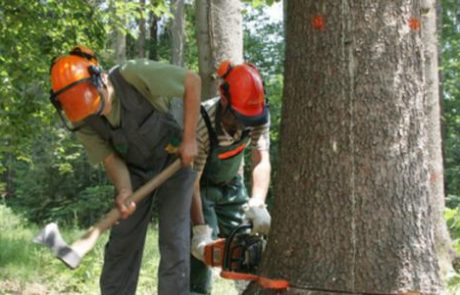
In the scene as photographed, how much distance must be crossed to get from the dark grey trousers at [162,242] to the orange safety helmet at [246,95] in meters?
0.46

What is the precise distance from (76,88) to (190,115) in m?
0.63

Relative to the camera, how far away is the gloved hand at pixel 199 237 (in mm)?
3771

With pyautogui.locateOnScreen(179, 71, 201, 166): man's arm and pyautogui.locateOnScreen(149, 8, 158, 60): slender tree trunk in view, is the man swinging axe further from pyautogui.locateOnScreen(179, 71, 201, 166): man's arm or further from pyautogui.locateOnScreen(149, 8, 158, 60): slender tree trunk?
pyautogui.locateOnScreen(149, 8, 158, 60): slender tree trunk

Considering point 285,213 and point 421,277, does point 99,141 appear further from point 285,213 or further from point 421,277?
point 421,277

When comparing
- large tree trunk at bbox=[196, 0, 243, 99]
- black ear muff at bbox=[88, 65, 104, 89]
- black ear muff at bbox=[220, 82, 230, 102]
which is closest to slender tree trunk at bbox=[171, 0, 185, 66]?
large tree trunk at bbox=[196, 0, 243, 99]

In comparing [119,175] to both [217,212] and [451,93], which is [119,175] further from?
[451,93]

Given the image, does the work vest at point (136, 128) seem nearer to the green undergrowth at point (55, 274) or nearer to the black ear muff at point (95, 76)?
the black ear muff at point (95, 76)

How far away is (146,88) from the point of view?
3.28 m

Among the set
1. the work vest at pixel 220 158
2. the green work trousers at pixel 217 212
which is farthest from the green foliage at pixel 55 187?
the work vest at pixel 220 158

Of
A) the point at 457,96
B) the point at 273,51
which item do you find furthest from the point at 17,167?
the point at 457,96

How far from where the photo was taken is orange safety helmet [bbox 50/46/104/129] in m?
2.99

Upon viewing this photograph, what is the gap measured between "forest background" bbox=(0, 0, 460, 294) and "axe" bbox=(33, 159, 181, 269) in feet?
7.81

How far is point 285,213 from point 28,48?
4.87 metres

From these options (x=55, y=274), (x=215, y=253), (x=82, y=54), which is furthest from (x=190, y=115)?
(x=55, y=274)
